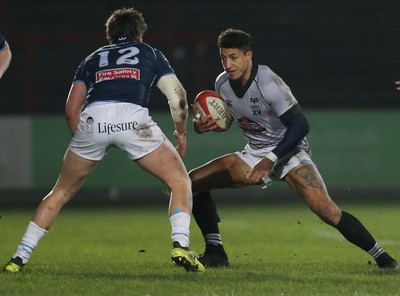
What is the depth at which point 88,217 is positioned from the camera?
49.0 feet

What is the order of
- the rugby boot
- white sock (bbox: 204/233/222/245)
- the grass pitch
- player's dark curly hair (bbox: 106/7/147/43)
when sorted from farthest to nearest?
1. white sock (bbox: 204/233/222/245)
2. player's dark curly hair (bbox: 106/7/147/43)
3. the rugby boot
4. the grass pitch

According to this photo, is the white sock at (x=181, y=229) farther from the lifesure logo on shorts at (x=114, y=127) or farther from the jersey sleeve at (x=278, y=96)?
the jersey sleeve at (x=278, y=96)

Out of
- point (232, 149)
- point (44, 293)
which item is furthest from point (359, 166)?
point (44, 293)

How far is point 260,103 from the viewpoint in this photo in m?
8.66

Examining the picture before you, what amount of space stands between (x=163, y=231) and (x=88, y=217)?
2221 millimetres

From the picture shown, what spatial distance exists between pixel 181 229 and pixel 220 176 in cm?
118

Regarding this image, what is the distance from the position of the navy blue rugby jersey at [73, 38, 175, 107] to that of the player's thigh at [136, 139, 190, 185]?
0.42 meters

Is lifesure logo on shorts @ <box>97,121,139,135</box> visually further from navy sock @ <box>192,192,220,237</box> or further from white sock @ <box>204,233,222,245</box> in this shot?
white sock @ <box>204,233,222,245</box>

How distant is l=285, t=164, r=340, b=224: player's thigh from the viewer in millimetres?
8430

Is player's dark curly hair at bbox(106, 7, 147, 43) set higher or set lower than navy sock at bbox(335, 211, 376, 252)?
higher

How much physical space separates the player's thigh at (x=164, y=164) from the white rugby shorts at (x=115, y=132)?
0.14 ft

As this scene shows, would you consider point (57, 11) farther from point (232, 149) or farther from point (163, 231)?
point (163, 231)

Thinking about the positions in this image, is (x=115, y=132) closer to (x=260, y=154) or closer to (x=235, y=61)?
(x=235, y=61)

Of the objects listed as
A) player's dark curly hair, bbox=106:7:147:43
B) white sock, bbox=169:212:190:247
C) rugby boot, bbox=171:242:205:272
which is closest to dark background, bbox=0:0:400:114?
player's dark curly hair, bbox=106:7:147:43
